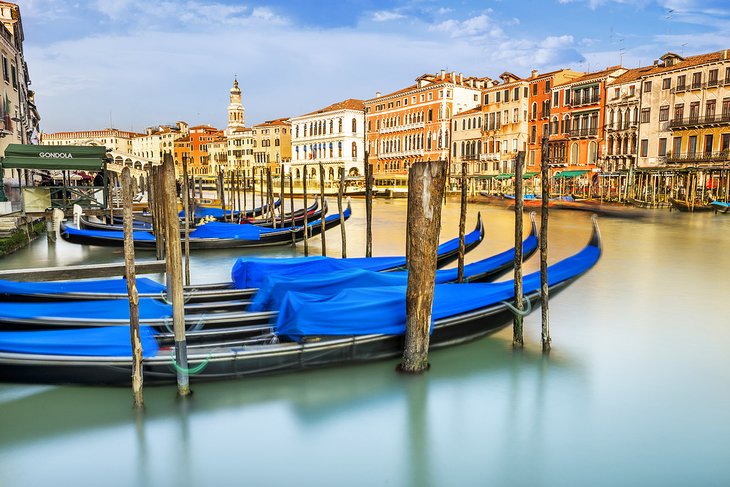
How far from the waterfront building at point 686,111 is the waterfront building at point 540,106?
15.0 feet

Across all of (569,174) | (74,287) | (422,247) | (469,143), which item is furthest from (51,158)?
(469,143)

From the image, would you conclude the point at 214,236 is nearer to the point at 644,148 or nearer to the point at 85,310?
the point at 85,310

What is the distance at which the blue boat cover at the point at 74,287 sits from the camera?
400 cm

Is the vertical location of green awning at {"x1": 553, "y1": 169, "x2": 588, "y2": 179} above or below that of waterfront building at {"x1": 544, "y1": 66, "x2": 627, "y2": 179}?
below

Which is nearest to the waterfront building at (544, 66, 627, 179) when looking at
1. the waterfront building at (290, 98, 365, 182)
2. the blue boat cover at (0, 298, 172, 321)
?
the waterfront building at (290, 98, 365, 182)

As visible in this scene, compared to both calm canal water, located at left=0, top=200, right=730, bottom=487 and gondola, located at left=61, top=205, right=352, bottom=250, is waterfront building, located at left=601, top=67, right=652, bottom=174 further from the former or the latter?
calm canal water, located at left=0, top=200, right=730, bottom=487

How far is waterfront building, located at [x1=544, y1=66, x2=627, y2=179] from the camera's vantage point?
936 inches

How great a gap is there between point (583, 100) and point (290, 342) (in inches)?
935

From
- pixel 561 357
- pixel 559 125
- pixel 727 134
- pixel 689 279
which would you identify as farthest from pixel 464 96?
pixel 561 357

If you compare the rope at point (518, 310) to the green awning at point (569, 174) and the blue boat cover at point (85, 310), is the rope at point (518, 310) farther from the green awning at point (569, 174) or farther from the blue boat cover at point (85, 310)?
the green awning at point (569, 174)

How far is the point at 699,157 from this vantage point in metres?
19.9

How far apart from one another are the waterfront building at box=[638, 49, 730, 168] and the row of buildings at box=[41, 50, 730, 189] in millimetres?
35

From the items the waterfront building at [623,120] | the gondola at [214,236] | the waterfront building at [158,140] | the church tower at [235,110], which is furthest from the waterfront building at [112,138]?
the gondola at [214,236]

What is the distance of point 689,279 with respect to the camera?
7816 mm
